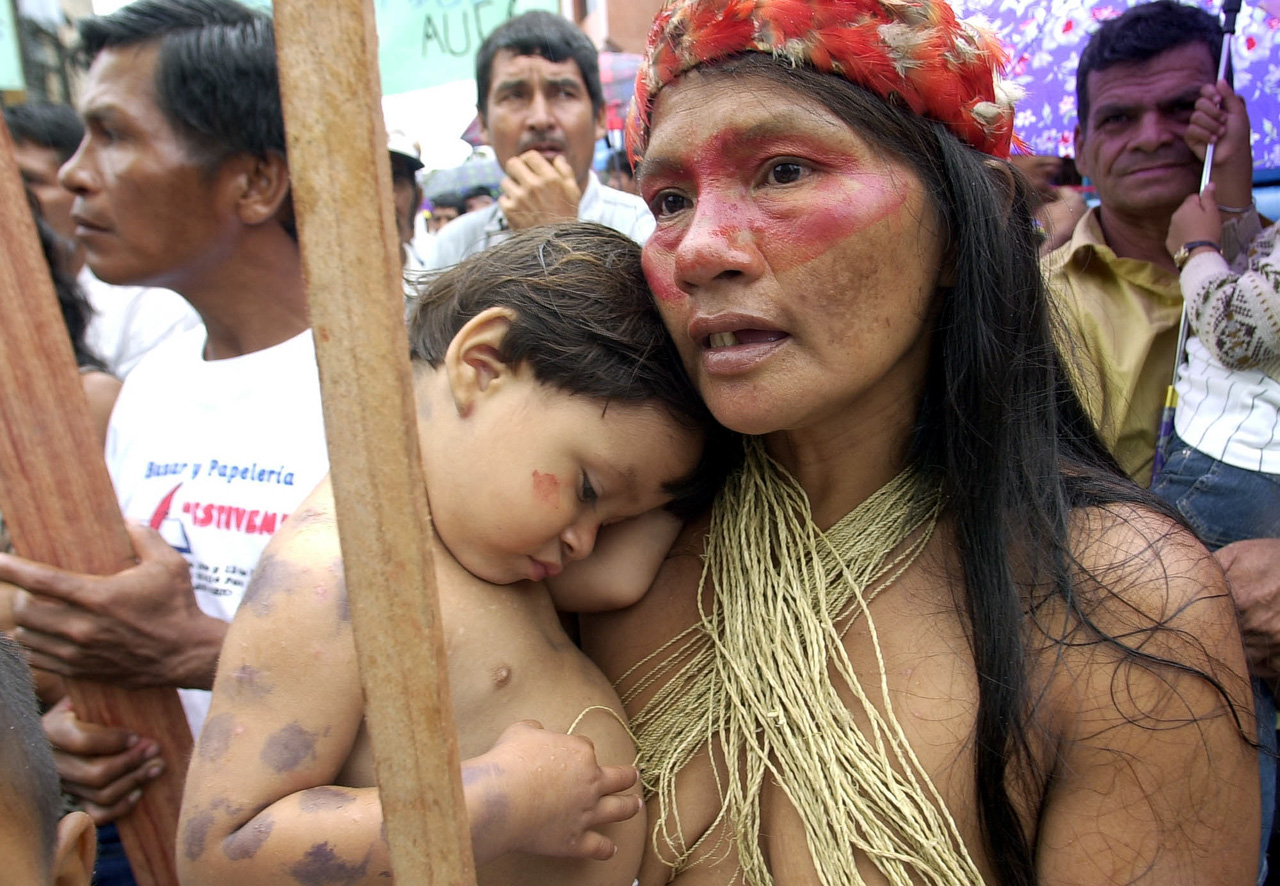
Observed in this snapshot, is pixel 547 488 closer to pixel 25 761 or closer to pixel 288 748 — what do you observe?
pixel 288 748

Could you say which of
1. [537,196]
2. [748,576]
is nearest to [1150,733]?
[748,576]

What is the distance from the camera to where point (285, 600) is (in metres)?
1.36

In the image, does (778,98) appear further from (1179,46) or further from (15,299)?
(1179,46)

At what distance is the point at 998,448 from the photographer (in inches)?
61.6

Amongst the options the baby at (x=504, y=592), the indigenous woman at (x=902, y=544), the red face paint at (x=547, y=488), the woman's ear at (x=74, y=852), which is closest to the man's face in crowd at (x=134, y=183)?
the baby at (x=504, y=592)

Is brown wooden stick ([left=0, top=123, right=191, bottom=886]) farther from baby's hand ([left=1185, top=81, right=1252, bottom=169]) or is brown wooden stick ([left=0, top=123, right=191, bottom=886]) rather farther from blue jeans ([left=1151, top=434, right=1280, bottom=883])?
baby's hand ([left=1185, top=81, right=1252, bottom=169])

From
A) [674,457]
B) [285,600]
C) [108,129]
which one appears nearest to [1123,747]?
[674,457]

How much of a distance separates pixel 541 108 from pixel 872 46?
9.66 feet

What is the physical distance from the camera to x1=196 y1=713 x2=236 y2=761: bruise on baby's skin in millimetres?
1306

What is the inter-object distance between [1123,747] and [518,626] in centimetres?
92

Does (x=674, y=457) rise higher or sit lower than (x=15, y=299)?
lower

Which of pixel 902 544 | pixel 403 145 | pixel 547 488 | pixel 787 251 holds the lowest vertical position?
pixel 403 145

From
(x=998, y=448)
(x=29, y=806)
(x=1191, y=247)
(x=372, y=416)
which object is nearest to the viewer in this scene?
(x=372, y=416)

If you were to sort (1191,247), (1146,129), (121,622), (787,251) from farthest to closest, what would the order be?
1. (1146,129)
2. (1191,247)
3. (121,622)
4. (787,251)
